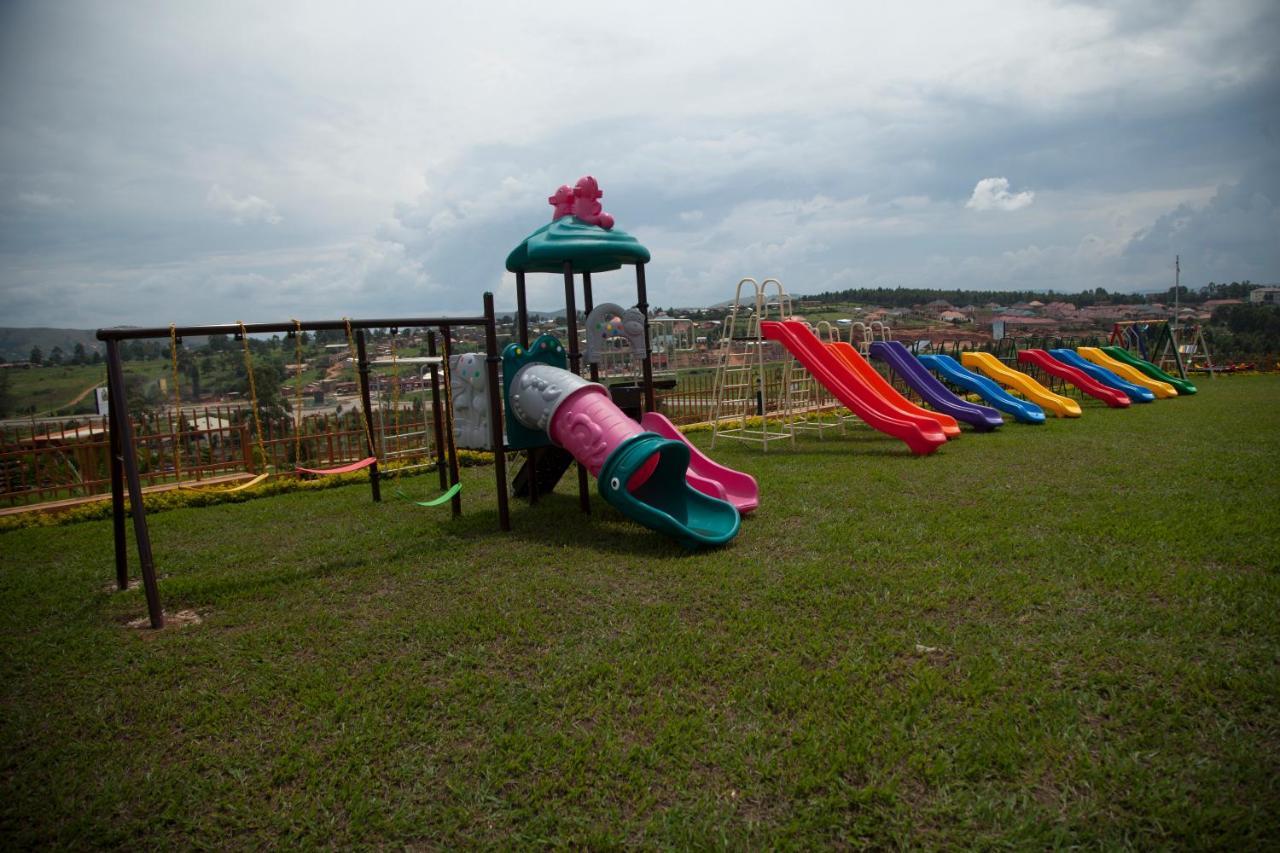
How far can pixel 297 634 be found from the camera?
4.36 m

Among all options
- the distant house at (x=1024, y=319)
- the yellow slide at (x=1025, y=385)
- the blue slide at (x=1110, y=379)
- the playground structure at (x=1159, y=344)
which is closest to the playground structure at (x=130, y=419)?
the yellow slide at (x=1025, y=385)

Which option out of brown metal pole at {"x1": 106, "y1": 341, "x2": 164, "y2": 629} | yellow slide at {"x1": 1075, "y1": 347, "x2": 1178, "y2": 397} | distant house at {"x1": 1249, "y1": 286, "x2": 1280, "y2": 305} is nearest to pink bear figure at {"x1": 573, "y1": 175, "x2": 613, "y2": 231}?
brown metal pole at {"x1": 106, "y1": 341, "x2": 164, "y2": 629}

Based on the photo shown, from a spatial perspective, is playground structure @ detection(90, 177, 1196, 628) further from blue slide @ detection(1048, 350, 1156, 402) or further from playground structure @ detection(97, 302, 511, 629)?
blue slide @ detection(1048, 350, 1156, 402)

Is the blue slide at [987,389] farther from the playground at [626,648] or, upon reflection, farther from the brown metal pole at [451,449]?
the brown metal pole at [451,449]

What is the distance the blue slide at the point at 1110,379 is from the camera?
16.5 metres

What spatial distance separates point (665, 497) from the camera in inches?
260

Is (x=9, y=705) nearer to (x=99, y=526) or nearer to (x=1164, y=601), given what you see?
(x=99, y=526)

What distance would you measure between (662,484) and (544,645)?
280 centimetres

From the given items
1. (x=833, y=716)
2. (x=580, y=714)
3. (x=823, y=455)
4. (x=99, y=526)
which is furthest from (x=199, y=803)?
(x=823, y=455)

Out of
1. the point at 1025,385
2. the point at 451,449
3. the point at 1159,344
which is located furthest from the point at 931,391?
the point at 1159,344

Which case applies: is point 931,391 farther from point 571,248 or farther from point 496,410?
point 496,410

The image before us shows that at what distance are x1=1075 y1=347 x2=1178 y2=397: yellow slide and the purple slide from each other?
15.9 metres

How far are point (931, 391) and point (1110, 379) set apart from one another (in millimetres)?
7273

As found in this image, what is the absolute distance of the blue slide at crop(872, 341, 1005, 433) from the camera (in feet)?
40.6
